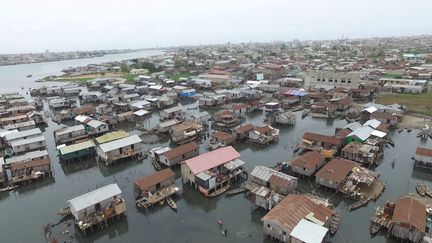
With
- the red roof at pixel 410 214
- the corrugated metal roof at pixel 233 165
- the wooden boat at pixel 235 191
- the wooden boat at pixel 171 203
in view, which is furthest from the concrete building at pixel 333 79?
the wooden boat at pixel 171 203

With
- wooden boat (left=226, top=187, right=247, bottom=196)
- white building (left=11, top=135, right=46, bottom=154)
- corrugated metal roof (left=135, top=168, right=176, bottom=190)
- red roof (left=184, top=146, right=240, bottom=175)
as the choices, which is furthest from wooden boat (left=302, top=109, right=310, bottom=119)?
white building (left=11, top=135, right=46, bottom=154)

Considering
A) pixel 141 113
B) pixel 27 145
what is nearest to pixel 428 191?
pixel 141 113

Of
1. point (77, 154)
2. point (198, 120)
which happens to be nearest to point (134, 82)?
point (198, 120)

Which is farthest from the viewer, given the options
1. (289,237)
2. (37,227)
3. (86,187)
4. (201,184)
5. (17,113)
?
(17,113)

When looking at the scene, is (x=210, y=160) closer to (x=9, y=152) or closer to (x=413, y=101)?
(x=9, y=152)

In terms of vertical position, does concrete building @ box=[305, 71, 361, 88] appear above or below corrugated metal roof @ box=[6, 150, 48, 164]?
above

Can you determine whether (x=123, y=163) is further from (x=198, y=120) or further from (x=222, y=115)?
(x=222, y=115)

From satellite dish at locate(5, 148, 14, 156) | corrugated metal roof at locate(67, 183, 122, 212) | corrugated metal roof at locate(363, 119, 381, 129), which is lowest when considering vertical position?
satellite dish at locate(5, 148, 14, 156)

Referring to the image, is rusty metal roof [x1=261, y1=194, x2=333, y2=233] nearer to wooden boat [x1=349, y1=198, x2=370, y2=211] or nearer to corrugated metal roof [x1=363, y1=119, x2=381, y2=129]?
wooden boat [x1=349, y1=198, x2=370, y2=211]
